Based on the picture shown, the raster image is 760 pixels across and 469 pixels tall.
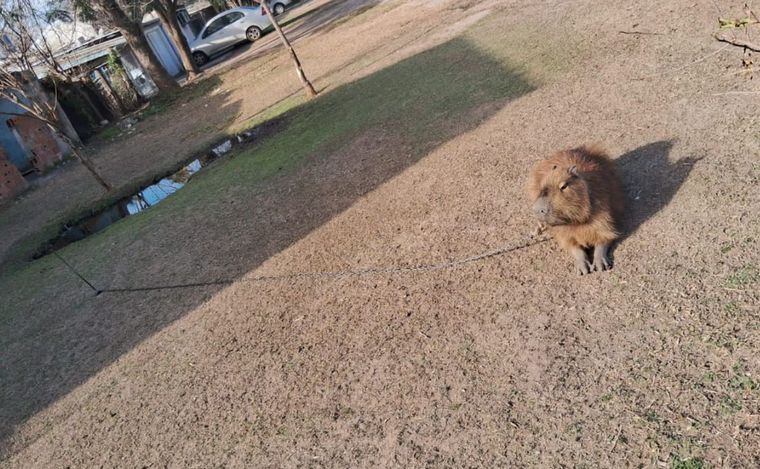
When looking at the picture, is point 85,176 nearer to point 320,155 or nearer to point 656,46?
point 320,155

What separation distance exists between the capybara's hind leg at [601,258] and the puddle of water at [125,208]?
24.4 feet

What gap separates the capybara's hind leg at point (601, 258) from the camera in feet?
11.6

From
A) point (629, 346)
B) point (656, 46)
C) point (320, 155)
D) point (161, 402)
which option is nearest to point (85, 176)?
point (320, 155)

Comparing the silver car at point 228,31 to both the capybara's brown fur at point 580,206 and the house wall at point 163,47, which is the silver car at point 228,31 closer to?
the house wall at point 163,47

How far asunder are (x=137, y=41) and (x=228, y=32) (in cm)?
673

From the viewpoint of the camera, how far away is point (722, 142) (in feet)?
13.9

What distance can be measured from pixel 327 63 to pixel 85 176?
6512mm

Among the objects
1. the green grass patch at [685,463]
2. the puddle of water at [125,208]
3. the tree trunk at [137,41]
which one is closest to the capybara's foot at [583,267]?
the green grass patch at [685,463]

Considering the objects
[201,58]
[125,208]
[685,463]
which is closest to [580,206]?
[685,463]

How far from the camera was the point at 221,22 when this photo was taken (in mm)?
24578

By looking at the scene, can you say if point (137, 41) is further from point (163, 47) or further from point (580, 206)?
point (580, 206)

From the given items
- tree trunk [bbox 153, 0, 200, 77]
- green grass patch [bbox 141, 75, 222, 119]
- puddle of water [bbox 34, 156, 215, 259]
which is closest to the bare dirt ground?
puddle of water [bbox 34, 156, 215, 259]

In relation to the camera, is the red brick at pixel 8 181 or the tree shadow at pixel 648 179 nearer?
the tree shadow at pixel 648 179

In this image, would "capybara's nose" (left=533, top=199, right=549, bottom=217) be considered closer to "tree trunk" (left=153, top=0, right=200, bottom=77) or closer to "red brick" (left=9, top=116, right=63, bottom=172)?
"red brick" (left=9, top=116, right=63, bottom=172)
